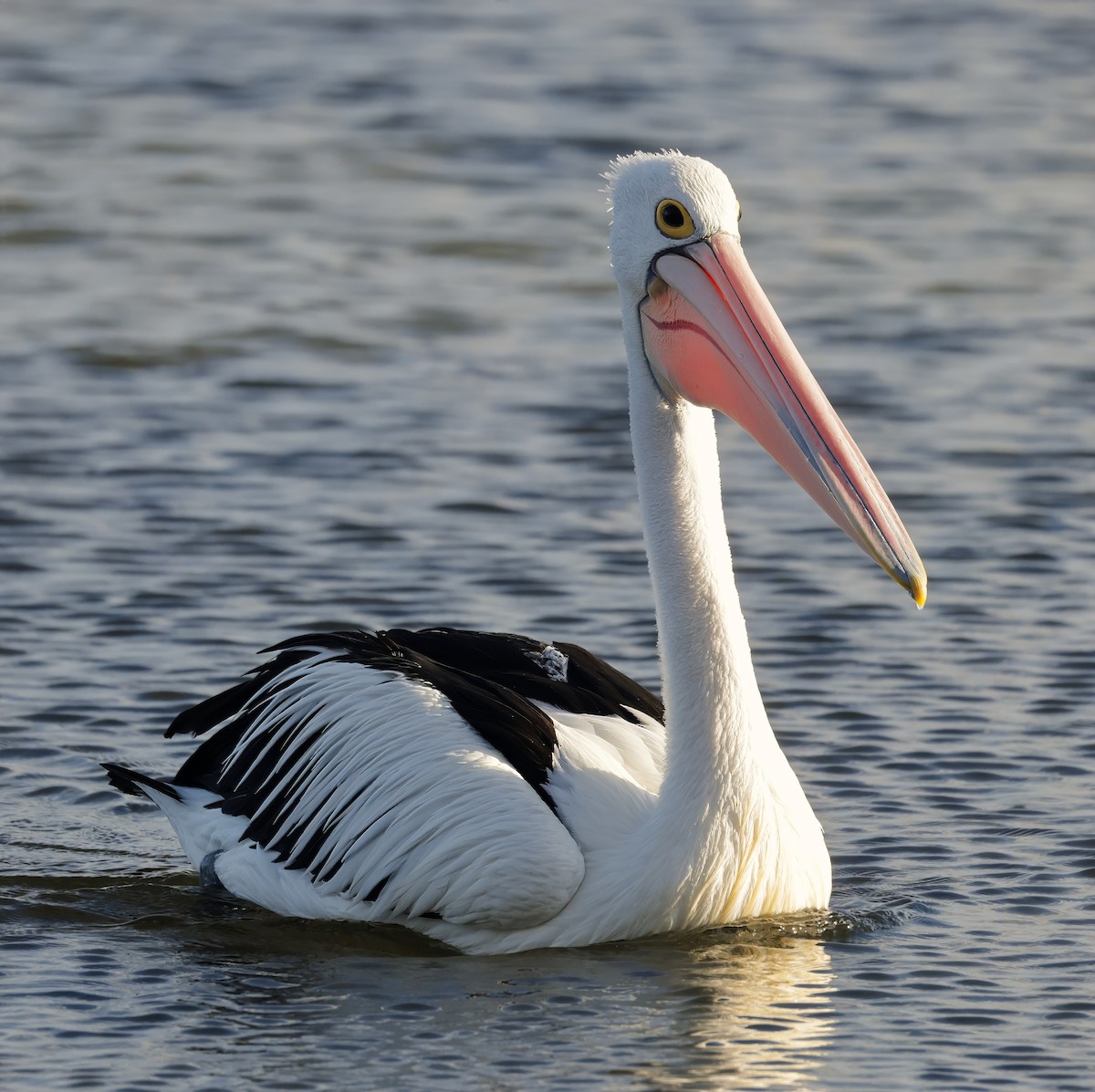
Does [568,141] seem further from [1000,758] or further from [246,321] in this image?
[1000,758]

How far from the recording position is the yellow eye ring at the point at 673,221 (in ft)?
15.4

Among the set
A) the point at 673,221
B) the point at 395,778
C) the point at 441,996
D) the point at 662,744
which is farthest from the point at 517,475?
the point at 441,996

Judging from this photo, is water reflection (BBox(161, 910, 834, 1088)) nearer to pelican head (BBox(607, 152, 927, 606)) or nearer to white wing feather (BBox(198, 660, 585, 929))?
white wing feather (BBox(198, 660, 585, 929))

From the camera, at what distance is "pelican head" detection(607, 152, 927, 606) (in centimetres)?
466

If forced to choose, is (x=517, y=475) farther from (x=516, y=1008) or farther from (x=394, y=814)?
(x=516, y=1008)

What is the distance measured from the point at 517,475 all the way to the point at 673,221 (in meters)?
3.53

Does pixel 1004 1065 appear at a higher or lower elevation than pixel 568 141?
lower

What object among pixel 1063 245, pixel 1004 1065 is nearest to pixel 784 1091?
pixel 1004 1065

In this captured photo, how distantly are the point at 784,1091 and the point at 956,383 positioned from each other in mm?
5408

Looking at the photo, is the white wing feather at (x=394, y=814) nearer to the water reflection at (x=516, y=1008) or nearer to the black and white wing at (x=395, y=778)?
the black and white wing at (x=395, y=778)

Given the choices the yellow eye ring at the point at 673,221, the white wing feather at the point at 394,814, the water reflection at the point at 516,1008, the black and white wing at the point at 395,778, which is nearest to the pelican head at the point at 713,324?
the yellow eye ring at the point at 673,221

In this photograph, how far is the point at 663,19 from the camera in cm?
1625

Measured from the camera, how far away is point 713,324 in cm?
470

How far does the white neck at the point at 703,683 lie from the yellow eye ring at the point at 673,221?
19 centimetres
